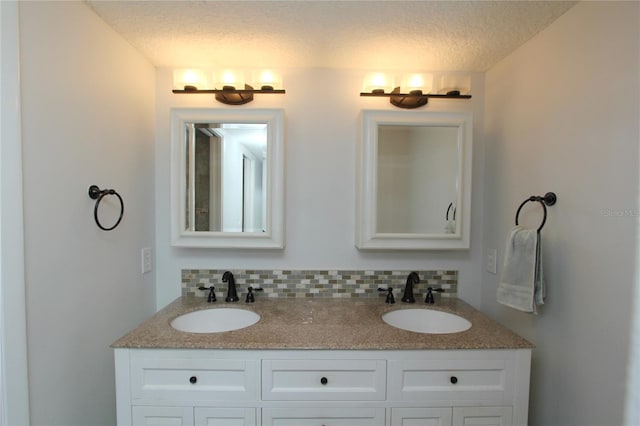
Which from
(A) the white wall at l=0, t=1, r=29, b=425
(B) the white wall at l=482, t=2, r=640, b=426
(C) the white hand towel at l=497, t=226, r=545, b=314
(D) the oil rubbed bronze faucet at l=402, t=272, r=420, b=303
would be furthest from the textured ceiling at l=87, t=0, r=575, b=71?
(D) the oil rubbed bronze faucet at l=402, t=272, r=420, b=303

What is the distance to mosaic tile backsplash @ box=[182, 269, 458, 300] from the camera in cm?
154

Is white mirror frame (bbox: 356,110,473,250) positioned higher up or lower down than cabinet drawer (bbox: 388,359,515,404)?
higher up

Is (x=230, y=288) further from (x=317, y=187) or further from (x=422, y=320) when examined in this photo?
(x=422, y=320)

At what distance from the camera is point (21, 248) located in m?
0.84

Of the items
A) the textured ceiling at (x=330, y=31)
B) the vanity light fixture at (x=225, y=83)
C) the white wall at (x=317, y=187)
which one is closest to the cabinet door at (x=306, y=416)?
the white wall at (x=317, y=187)

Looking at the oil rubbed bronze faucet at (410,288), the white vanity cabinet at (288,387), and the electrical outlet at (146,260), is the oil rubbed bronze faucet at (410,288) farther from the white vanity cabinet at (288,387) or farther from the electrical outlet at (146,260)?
the electrical outlet at (146,260)

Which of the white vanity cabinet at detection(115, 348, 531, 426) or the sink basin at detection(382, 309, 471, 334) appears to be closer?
the white vanity cabinet at detection(115, 348, 531, 426)

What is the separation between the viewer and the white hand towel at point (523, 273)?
1.08 meters

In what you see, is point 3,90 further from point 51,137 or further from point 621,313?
point 621,313

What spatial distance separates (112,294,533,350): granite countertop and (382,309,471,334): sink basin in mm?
61

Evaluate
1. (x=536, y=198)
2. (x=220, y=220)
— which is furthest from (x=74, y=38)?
(x=536, y=198)

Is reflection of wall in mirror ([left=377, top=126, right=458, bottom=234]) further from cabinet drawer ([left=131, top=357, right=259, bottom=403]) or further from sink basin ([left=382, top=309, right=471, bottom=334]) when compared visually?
cabinet drawer ([left=131, top=357, right=259, bottom=403])

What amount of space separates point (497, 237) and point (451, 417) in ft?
2.87

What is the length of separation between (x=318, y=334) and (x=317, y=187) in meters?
0.76
